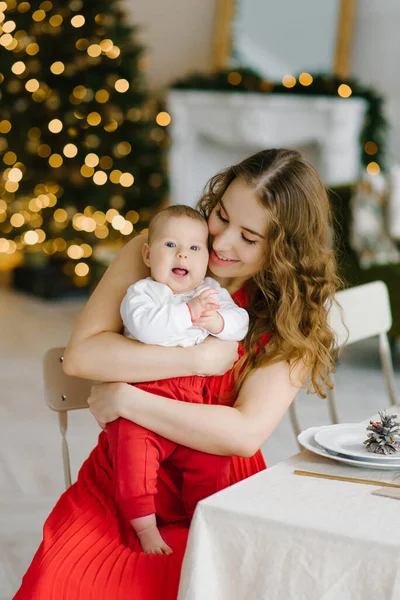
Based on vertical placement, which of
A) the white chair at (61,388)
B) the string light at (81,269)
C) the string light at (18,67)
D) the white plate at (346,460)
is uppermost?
the string light at (18,67)

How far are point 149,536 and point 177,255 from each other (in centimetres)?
50

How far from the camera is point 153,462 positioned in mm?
1447

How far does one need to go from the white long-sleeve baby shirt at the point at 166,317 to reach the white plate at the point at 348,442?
266 mm

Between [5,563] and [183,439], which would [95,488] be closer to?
[183,439]

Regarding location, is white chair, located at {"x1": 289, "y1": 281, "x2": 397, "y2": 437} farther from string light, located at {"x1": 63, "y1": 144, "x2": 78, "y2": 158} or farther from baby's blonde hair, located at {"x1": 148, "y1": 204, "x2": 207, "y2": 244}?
string light, located at {"x1": 63, "y1": 144, "x2": 78, "y2": 158}

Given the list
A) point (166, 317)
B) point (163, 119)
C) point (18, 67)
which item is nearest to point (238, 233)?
point (166, 317)

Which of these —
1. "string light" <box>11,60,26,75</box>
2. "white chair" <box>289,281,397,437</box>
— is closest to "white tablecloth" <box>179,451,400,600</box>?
"white chair" <box>289,281,397,437</box>

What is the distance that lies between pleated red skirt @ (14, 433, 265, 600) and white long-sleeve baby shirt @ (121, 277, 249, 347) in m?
0.25

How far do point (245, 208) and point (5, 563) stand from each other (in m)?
1.48

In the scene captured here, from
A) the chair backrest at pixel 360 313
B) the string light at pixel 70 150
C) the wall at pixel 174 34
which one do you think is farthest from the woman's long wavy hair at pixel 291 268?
the wall at pixel 174 34

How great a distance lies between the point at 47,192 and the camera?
7.06m

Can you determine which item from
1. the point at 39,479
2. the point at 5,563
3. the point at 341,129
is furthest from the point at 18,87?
the point at 5,563

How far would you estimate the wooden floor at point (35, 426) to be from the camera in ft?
9.09

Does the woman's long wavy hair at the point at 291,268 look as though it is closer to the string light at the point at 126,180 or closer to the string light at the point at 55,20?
the string light at the point at 126,180
